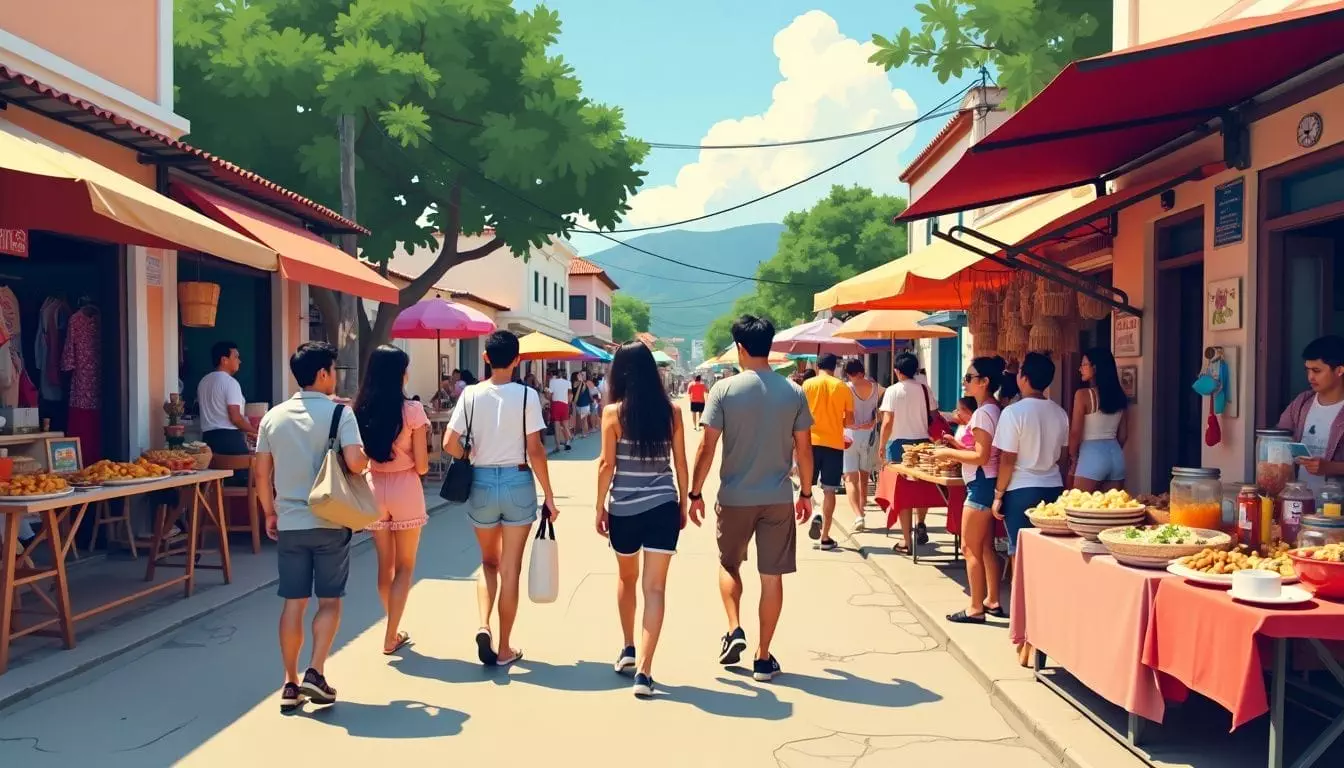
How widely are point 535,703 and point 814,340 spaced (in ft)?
41.1

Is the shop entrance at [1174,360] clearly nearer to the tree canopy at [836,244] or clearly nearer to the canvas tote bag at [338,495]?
the canvas tote bag at [338,495]

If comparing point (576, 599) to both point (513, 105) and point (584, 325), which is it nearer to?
point (513, 105)

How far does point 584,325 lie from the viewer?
61.9m

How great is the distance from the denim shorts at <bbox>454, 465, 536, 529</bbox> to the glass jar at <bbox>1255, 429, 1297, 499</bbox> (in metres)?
3.85

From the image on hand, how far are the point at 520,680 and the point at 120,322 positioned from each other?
5.87 metres

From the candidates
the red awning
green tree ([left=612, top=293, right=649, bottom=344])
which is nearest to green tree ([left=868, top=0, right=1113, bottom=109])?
the red awning

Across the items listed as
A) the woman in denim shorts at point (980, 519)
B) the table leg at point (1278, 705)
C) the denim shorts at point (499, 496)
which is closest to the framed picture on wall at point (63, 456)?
the denim shorts at point (499, 496)

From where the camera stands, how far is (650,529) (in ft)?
17.9

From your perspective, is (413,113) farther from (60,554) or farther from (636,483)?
(636,483)

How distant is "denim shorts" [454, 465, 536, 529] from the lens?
576 centimetres

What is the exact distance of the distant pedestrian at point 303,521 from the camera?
16.6 ft

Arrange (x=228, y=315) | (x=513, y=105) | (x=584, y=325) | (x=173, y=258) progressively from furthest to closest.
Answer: (x=584, y=325) < (x=513, y=105) < (x=228, y=315) < (x=173, y=258)

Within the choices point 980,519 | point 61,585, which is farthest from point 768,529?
point 61,585

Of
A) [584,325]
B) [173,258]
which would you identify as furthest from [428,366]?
[584,325]
